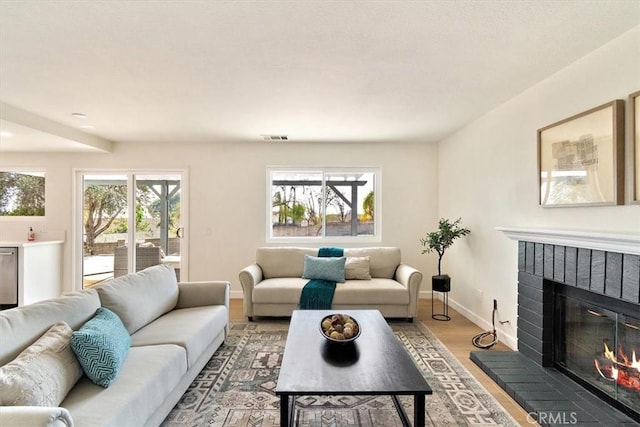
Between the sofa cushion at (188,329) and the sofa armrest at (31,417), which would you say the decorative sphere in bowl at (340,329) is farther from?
the sofa armrest at (31,417)

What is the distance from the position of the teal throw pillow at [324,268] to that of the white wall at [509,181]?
162cm

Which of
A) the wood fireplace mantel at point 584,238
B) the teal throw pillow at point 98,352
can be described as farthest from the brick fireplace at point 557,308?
the teal throw pillow at point 98,352

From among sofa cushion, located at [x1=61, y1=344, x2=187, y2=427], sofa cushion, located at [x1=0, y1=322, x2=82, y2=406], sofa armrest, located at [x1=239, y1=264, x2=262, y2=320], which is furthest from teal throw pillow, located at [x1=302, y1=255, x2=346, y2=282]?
sofa cushion, located at [x1=0, y1=322, x2=82, y2=406]

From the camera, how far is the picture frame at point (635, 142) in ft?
6.43

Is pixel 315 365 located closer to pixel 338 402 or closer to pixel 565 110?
pixel 338 402

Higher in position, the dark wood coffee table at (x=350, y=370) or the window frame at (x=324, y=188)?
the window frame at (x=324, y=188)

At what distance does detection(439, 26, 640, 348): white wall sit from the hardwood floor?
6.6 inches

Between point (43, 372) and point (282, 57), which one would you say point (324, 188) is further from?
point (43, 372)

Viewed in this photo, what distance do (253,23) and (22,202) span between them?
17.7ft

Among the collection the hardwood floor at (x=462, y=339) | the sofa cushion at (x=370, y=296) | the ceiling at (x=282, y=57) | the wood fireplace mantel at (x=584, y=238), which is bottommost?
the hardwood floor at (x=462, y=339)

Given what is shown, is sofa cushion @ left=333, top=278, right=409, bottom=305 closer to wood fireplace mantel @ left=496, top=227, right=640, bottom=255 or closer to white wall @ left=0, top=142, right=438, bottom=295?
white wall @ left=0, top=142, right=438, bottom=295

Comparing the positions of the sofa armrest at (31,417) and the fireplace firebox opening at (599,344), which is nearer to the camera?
the sofa armrest at (31,417)

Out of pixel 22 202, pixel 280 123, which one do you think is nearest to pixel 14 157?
pixel 22 202

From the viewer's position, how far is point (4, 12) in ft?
Result: 6.07
